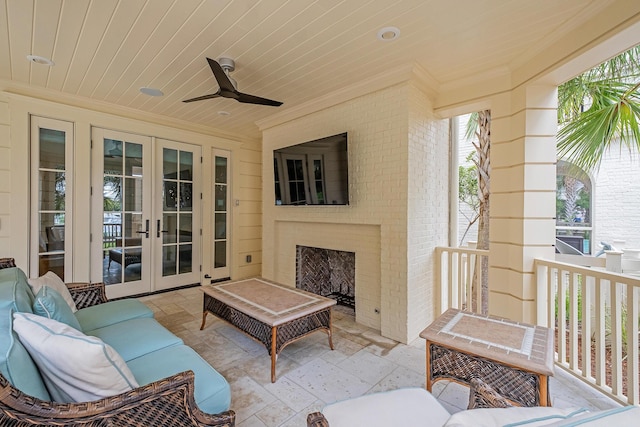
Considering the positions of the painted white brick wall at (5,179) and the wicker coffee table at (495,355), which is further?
the painted white brick wall at (5,179)

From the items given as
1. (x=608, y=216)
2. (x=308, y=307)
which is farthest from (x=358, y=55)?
(x=608, y=216)

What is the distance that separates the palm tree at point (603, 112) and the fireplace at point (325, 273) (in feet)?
8.60

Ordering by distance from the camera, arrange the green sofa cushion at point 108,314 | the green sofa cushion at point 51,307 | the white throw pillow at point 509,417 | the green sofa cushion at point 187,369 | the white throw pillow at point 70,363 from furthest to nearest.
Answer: the green sofa cushion at point 108,314 < the green sofa cushion at point 51,307 < the green sofa cushion at point 187,369 < the white throw pillow at point 70,363 < the white throw pillow at point 509,417

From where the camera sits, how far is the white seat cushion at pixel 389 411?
108cm

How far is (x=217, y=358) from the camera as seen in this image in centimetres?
240


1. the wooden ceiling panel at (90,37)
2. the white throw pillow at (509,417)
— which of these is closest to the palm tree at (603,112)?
the white throw pillow at (509,417)

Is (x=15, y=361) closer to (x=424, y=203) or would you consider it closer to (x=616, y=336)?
(x=424, y=203)

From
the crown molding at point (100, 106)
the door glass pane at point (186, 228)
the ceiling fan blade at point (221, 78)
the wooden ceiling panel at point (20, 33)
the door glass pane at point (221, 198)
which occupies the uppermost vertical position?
the wooden ceiling panel at point (20, 33)

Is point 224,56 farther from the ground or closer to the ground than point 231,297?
farther from the ground

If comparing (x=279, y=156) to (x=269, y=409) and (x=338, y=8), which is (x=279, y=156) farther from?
(x=269, y=409)

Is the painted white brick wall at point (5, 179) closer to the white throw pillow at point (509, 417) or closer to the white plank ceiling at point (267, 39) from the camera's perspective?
the white plank ceiling at point (267, 39)

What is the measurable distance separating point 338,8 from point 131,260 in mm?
3968

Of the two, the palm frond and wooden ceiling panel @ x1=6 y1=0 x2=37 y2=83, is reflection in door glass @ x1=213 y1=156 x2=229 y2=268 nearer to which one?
wooden ceiling panel @ x1=6 y1=0 x2=37 y2=83

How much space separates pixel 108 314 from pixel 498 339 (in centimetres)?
265
